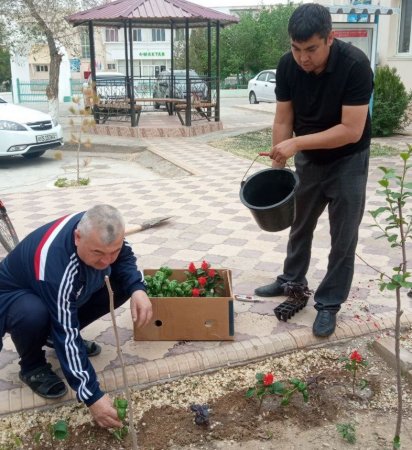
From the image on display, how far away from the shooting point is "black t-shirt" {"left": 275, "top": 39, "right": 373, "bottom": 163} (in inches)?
102

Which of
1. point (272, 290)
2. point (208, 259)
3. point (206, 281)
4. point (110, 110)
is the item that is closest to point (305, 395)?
point (206, 281)

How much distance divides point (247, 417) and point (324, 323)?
0.82 metres

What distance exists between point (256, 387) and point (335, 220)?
1.00m

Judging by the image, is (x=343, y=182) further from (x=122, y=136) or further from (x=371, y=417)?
(x=122, y=136)

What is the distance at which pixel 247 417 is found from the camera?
95.1 inches

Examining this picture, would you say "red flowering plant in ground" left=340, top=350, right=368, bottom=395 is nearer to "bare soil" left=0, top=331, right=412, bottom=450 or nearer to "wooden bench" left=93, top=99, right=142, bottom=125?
"bare soil" left=0, top=331, right=412, bottom=450

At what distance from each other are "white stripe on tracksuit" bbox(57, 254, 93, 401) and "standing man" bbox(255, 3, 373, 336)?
1.20m

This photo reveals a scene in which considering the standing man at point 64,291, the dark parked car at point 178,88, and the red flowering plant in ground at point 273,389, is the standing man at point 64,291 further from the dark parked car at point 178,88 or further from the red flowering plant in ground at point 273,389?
the dark parked car at point 178,88

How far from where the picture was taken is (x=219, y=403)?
2518 millimetres

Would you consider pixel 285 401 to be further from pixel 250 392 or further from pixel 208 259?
pixel 208 259

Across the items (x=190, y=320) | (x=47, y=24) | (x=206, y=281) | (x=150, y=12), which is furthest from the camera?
(x=47, y=24)

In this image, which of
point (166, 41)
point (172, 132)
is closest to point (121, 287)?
point (172, 132)

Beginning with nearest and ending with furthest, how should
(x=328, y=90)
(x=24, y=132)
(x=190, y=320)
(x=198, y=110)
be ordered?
1. (x=328, y=90)
2. (x=190, y=320)
3. (x=24, y=132)
4. (x=198, y=110)

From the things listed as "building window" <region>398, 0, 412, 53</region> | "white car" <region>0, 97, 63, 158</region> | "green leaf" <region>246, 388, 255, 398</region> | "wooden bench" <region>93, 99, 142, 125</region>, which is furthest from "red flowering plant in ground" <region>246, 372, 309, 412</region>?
"building window" <region>398, 0, 412, 53</region>
